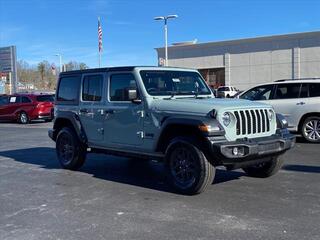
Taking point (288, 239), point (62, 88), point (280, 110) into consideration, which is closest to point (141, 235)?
point (288, 239)

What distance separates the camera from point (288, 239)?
5.12 metres

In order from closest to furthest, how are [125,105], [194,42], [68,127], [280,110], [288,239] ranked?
[288,239] → [125,105] → [68,127] → [280,110] → [194,42]

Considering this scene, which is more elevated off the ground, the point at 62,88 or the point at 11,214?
the point at 62,88

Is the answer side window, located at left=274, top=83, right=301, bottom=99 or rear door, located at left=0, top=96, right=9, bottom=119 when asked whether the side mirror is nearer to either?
side window, located at left=274, top=83, right=301, bottom=99

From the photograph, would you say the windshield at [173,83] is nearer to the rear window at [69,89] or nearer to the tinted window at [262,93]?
the rear window at [69,89]

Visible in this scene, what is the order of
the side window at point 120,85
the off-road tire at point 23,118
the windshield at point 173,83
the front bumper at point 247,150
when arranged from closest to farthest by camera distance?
1. the front bumper at point 247,150
2. the windshield at point 173,83
3. the side window at point 120,85
4. the off-road tire at point 23,118

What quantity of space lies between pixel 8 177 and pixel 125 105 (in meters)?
2.83

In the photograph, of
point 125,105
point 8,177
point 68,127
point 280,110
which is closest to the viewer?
point 125,105

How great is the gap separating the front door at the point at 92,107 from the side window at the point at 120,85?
306 mm

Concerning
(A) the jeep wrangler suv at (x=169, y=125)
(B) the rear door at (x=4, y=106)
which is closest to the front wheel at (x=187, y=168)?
(A) the jeep wrangler suv at (x=169, y=125)

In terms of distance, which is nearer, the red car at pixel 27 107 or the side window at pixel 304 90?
the side window at pixel 304 90

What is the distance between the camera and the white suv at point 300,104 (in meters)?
13.0

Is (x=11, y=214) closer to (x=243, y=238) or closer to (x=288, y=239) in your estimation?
(x=243, y=238)

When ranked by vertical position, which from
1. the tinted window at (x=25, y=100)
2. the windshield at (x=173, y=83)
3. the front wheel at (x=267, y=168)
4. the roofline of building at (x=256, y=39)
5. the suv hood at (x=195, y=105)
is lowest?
the front wheel at (x=267, y=168)
